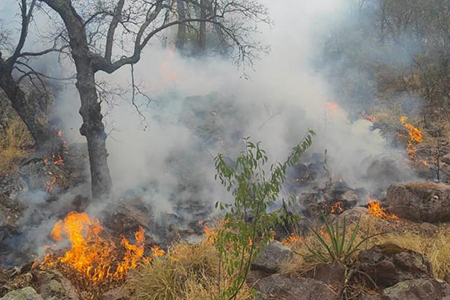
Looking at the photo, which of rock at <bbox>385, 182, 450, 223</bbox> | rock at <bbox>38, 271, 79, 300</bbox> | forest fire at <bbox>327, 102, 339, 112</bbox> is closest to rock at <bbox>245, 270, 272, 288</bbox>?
rock at <bbox>38, 271, 79, 300</bbox>

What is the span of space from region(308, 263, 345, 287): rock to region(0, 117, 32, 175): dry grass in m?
7.46

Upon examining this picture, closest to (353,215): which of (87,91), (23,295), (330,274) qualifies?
(330,274)

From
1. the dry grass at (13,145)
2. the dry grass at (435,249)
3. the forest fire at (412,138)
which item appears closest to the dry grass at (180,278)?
the dry grass at (435,249)

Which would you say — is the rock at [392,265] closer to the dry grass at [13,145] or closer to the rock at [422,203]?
the rock at [422,203]

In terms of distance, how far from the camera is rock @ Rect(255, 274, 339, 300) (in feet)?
11.1

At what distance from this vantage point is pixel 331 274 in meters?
3.72

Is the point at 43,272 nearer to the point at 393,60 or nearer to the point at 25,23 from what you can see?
the point at 25,23

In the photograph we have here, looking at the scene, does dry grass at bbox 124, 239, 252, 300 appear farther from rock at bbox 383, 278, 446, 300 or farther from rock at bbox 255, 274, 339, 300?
rock at bbox 383, 278, 446, 300

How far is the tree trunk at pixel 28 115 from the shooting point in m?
8.28

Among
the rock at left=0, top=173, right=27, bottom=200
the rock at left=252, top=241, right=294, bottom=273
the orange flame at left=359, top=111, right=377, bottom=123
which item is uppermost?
the orange flame at left=359, top=111, right=377, bottom=123

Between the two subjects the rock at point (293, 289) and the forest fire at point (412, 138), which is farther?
the forest fire at point (412, 138)

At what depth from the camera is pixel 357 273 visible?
3641mm

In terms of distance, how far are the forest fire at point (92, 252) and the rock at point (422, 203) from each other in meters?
4.30

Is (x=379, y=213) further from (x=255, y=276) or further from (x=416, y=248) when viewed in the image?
(x=255, y=276)
